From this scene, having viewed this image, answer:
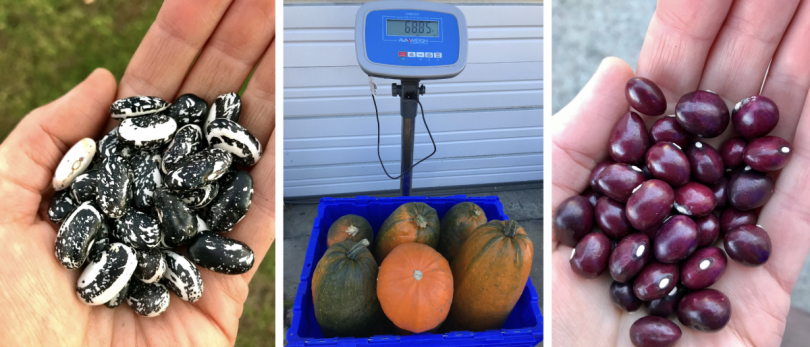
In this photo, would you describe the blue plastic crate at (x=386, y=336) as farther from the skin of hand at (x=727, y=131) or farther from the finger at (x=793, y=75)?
the finger at (x=793, y=75)

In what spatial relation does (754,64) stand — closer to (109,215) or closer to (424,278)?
(424,278)

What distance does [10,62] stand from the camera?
1.35 metres

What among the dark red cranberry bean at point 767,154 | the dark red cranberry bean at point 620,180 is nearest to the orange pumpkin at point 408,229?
the dark red cranberry bean at point 620,180

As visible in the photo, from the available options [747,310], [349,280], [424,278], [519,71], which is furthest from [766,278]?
[519,71]

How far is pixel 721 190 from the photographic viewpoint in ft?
3.64

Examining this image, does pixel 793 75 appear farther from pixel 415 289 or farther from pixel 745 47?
pixel 415 289

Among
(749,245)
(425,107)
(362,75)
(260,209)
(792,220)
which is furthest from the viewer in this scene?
(425,107)

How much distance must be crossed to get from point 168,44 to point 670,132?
1366mm

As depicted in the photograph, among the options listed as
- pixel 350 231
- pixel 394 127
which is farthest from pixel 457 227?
pixel 394 127

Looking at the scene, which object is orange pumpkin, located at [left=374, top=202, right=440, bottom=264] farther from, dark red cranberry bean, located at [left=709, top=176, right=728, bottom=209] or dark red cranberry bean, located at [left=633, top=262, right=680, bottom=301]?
dark red cranberry bean, located at [left=709, top=176, right=728, bottom=209]

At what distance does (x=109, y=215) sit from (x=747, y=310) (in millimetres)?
1528

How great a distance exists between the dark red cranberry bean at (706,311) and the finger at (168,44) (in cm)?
142

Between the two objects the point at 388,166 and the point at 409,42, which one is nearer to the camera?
the point at 409,42

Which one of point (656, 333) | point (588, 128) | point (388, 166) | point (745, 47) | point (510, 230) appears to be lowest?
point (388, 166)
